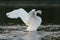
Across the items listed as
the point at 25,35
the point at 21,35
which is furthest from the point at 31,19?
the point at 21,35

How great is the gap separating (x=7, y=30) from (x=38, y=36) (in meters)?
2.67

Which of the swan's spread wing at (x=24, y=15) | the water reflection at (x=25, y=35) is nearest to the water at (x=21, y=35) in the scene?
the water reflection at (x=25, y=35)

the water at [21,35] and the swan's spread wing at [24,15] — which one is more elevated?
the swan's spread wing at [24,15]

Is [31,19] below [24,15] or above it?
below

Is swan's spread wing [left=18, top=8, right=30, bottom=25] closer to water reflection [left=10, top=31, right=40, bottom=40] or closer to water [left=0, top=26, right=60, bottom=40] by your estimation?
water [left=0, top=26, right=60, bottom=40]

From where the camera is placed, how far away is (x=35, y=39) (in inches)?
677

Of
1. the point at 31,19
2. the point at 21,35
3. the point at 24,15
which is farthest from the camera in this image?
the point at 24,15

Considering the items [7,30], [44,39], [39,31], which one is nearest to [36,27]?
[39,31]

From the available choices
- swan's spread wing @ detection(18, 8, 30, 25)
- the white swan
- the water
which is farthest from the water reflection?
swan's spread wing @ detection(18, 8, 30, 25)

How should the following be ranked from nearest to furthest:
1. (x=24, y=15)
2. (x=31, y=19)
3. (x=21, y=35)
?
(x=21, y=35)
(x=31, y=19)
(x=24, y=15)

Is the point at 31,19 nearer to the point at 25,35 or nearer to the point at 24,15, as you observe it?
the point at 24,15

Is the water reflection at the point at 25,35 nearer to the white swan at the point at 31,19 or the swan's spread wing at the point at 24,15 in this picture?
the white swan at the point at 31,19

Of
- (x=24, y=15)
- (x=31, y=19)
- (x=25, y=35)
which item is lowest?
(x=25, y=35)

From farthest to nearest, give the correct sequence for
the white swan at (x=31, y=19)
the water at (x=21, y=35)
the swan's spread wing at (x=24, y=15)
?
1. the swan's spread wing at (x=24, y=15)
2. the white swan at (x=31, y=19)
3. the water at (x=21, y=35)
